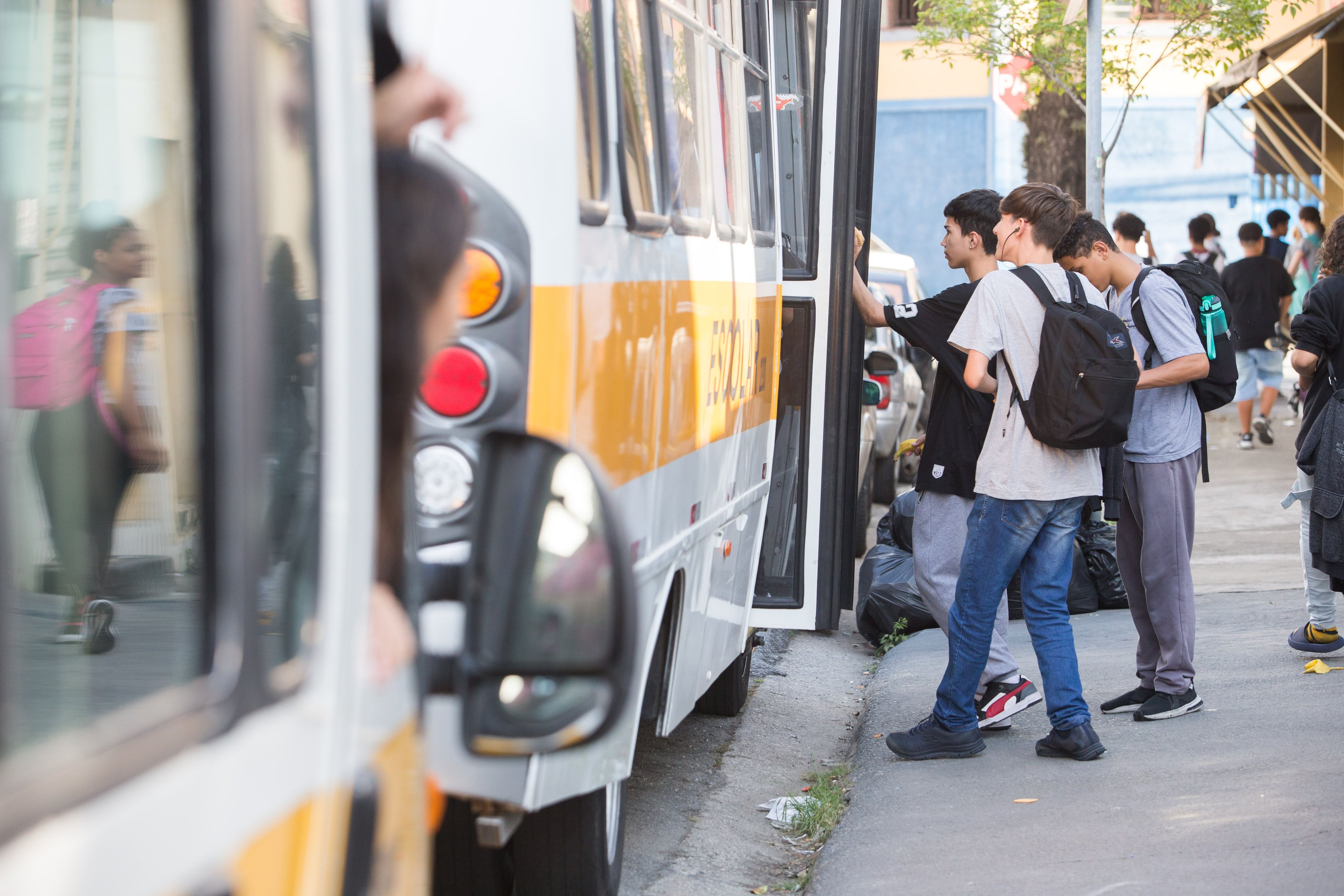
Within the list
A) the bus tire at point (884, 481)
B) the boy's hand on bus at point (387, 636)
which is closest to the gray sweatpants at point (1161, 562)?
the boy's hand on bus at point (387, 636)

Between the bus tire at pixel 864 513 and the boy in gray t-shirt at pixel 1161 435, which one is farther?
the bus tire at pixel 864 513

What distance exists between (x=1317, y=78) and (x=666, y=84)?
57.1 ft

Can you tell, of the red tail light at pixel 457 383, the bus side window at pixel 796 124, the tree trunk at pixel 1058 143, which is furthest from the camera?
the tree trunk at pixel 1058 143

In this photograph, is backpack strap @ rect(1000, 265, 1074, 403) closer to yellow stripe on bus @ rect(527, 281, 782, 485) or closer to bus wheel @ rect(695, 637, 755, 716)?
yellow stripe on bus @ rect(527, 281, 782, 485)

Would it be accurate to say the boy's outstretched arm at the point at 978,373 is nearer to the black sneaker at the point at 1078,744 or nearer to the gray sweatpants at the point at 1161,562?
the gray sweatpants at the point at 1161,562

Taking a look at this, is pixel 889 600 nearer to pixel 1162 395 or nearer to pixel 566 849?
pixel 1162 395

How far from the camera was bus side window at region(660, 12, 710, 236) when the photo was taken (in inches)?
159

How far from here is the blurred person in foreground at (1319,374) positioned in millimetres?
Answer: 6117

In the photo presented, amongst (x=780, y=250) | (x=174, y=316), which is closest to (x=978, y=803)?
(x=780, y=250)

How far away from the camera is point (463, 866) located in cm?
392

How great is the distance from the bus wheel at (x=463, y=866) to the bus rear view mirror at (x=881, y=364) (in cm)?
379

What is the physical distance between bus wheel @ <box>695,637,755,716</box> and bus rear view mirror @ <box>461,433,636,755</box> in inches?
179

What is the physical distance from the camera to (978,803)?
506cm

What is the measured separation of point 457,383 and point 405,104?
1008 mm
